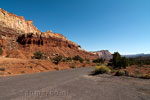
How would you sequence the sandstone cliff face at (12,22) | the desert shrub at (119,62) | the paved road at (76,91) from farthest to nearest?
the sandstone cliff face at (12,22)
the desert shrub at (119,62)
the paved road at (76,91)

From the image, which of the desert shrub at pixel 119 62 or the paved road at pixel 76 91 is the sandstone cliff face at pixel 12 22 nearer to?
the desert shrub at pixel 119 62

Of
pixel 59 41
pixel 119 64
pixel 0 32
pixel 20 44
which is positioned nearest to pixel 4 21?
pixel 0 32

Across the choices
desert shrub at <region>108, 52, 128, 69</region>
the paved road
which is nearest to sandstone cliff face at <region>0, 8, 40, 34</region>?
desert shrub at <region>108, 52, 128, 69</region>

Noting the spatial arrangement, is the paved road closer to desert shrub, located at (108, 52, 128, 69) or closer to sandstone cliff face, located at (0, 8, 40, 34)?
desert shrub, located at (108, 52, 128, 69)

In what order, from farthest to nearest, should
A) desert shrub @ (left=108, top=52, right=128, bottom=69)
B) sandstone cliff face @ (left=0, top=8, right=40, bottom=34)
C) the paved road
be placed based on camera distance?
sandstone cliff face @ (left=0, top=8, right=40, bottom=34)
desert shrub @ (left=108, top=52, right=128, bottom=69)
the paved road

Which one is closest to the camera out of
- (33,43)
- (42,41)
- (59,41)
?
(33,43)

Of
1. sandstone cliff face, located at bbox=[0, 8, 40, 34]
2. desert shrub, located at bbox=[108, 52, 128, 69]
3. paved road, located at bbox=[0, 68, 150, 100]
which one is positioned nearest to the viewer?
paved road, located at bbox=[0, 68, 150, 100]

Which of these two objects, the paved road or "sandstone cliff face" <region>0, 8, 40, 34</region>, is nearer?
the paved road

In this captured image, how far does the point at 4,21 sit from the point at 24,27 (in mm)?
20719

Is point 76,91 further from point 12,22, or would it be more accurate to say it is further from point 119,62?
point 12,22

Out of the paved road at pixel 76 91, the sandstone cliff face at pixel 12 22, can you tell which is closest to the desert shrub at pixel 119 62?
the paved road at pixel 76 91

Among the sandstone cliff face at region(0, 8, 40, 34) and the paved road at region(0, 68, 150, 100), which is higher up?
the sandstone cliff face at region(0, 8, 40, 34)

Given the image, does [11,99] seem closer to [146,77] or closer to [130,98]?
[130,98]

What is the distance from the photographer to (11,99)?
4.45 m
